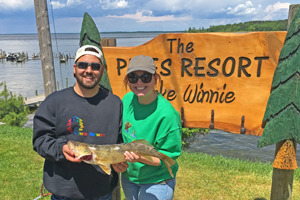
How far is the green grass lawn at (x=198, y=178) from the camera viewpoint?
15.8 feet

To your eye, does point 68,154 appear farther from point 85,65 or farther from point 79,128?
point 85,65

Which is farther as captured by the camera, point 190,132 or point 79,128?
point 190,132

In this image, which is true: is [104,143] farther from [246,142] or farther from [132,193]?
[246,142]

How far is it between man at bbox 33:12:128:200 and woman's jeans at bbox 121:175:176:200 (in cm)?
28

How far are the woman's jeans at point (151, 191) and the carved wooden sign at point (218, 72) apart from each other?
1366 mm

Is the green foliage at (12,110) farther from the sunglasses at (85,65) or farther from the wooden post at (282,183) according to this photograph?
the wooden post at (282,183)

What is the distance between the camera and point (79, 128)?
229 cm

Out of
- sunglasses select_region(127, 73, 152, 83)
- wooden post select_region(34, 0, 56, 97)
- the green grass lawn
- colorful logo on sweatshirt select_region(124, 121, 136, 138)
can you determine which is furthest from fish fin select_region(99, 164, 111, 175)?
wooden post select_region(34, 0, 56, 97)

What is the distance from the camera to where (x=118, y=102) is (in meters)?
2.53

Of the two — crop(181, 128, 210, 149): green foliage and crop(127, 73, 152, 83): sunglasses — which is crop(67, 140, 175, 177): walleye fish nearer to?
crop(127, 73, 152, 83): sunglasses

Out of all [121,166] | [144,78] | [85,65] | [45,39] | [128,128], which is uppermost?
[45,39]

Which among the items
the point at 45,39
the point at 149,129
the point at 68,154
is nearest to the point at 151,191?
the point at 149,129

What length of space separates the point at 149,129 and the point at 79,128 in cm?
68

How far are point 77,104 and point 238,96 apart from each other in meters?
2.26
